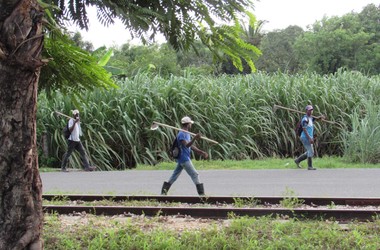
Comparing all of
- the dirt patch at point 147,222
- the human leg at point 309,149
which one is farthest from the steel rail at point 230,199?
the human leg at point 309,149

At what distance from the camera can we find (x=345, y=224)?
6559 millimetres

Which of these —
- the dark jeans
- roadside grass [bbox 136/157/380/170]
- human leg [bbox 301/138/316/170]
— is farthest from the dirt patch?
the dark jeans

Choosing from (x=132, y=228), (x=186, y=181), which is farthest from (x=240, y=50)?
(x=186, y=181)

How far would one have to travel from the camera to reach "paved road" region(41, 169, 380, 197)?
995 cm

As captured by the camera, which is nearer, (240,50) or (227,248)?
(240,50)

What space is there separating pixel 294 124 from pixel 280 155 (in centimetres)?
108

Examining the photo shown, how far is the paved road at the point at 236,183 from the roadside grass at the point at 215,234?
2.74 metres

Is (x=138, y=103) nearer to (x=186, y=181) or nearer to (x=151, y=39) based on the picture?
(x=186, y=181)

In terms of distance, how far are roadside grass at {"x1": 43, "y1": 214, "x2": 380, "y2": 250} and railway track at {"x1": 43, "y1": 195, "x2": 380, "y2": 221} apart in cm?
21

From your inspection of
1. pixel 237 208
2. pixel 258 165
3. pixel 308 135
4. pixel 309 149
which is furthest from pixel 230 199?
pixel 258 165

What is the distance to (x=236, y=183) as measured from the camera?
11.3 metres

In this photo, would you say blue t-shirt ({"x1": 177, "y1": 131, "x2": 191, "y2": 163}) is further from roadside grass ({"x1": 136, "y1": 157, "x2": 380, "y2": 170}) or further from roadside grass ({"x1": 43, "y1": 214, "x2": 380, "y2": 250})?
roadside grass ({"x1": 136, "y1": 157, "x2": 380, "y2": 170})

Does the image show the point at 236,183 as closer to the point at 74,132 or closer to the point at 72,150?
the point at 74,132

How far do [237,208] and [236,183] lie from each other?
420 cm
